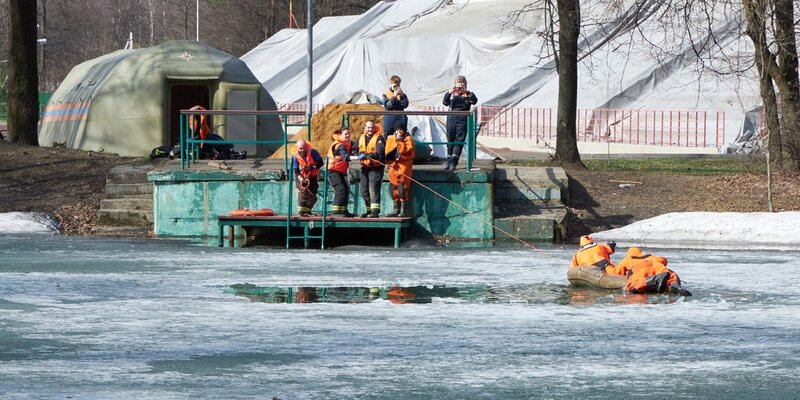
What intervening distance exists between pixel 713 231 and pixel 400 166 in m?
4.99

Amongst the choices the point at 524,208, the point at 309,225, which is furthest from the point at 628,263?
the point at 524,208

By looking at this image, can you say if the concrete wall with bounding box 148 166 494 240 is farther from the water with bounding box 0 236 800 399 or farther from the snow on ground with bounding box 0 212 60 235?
the water with bounding box 0 236 800 399

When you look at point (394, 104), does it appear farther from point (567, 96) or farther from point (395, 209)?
point (567, 96)

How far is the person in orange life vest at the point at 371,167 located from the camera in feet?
65.8

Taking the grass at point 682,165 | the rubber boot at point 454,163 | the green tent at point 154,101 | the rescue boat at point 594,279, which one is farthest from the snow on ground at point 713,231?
the green tent at point 154,101

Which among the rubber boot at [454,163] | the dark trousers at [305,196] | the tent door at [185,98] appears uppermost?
the tent door at [185,98]

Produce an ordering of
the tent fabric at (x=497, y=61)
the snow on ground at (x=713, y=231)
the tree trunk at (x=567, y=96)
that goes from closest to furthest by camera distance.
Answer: the snow on ground at (x=713, y=231) < the tree trunk at (x=567, y=96) < the tent fabric at (x=497, y=61)

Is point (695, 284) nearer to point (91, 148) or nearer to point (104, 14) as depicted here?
point (91, 148)

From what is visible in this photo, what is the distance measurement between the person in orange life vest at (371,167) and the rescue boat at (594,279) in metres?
6.04

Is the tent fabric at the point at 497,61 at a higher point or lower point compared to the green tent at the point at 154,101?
higher

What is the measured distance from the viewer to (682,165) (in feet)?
91.7

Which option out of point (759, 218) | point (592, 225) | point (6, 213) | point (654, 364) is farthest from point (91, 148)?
point (654, 364)

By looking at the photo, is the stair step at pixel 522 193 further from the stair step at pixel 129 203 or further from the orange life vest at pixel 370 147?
the stair step at pixel 129 203

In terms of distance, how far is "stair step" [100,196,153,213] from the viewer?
22203mm
